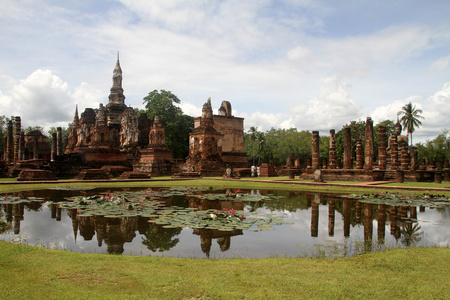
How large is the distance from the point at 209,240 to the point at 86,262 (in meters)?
2.67

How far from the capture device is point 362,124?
5766cm

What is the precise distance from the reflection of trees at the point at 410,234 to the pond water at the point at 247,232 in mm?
19

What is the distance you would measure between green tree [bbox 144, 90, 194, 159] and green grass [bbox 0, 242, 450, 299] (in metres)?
43.6

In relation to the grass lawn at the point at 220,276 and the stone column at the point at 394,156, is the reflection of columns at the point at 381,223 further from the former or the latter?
the stone column at the point at 394,156

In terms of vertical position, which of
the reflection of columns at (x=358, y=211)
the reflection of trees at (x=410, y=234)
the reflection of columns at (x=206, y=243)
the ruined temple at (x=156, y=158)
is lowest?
the reflection of columns at (x=206, y=243)

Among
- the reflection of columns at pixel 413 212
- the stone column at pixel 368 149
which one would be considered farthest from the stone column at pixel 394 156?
the reflection of columns at pixel 413 212

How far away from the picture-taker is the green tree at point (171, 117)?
49.9 m

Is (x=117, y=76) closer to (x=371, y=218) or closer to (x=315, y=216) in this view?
(x=315, y=216)

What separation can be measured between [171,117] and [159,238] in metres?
44.7

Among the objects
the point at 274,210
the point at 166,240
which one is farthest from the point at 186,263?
the point at 274,210

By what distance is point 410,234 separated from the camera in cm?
→ 823

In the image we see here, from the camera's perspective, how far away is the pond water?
678cm

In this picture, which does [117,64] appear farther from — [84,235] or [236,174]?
[84,235]

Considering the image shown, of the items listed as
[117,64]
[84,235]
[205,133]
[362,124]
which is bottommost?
[84,235]
